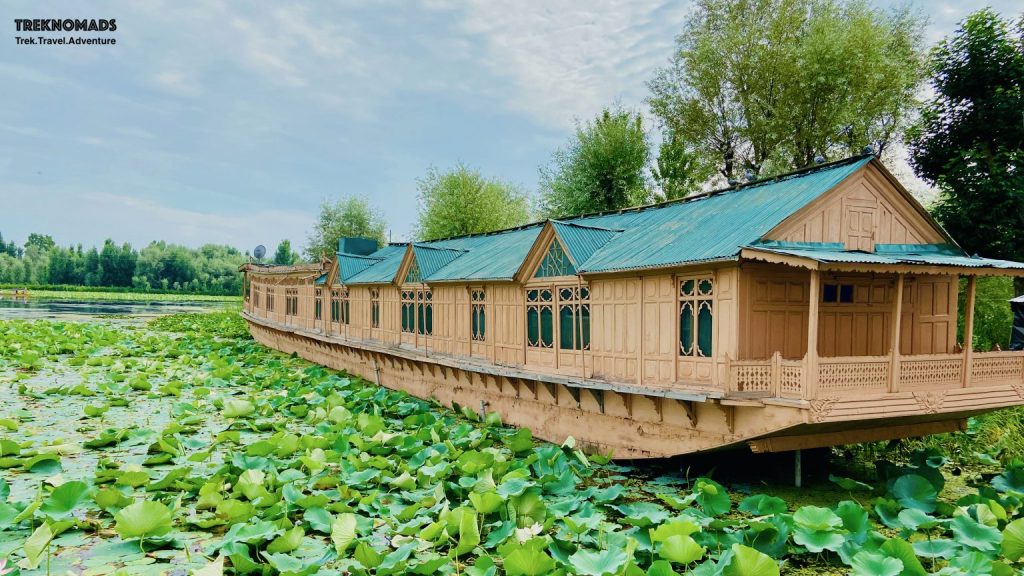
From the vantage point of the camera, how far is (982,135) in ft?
61.4

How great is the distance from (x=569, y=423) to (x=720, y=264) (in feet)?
17.3

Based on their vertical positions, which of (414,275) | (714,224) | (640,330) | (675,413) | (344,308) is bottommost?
(675,413)

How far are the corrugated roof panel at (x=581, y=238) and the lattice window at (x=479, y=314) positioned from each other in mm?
3465

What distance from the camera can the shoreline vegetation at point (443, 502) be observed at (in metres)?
6.70

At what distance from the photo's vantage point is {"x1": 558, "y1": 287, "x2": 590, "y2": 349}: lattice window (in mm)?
13180

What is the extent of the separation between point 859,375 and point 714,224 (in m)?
3.84

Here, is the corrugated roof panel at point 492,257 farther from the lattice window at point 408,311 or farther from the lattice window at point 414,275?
the lattice window at point 408,311

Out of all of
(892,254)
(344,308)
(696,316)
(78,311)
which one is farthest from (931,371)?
(78,311)

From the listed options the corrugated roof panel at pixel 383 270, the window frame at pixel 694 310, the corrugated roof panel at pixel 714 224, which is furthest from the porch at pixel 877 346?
the corrugated roof panel at pixel 383 270

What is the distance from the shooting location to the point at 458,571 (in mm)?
6855

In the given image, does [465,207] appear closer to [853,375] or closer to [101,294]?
[853,375]

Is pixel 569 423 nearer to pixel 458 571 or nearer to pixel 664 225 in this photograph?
pixel 664 225

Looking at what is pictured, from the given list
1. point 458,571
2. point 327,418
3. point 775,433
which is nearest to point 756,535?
point 775,433

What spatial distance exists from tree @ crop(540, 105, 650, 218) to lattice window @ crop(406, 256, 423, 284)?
1795 cm
